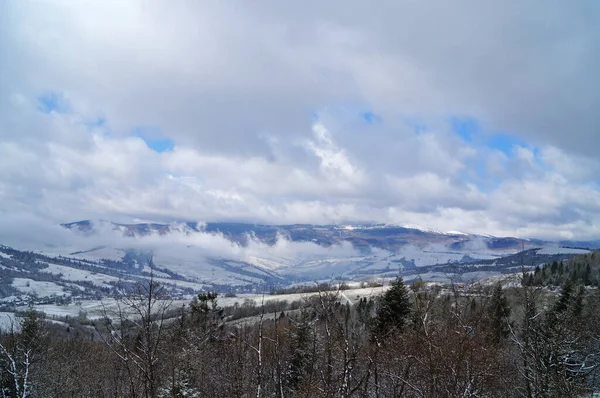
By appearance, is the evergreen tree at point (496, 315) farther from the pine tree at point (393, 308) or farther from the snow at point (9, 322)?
the snow at point (9, 322)

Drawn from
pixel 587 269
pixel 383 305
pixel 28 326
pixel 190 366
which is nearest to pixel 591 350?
pixel 383 305

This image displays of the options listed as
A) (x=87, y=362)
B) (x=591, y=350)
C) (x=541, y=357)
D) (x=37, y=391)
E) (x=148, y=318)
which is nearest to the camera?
(x=148, y=318)

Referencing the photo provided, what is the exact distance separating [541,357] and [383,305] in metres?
21.3

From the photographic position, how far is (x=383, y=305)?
115 feet

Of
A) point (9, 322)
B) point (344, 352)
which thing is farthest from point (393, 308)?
point (9, 322)

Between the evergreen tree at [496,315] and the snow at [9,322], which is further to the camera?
the evergreen tree at [496,315]

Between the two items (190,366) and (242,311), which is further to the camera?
(242,311)

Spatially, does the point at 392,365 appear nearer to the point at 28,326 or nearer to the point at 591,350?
the point at 591,350

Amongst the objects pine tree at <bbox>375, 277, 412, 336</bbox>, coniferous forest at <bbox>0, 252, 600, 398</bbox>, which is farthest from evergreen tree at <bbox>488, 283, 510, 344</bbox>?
pine tree at <bbox>375, 277, 412, 336</bbox>

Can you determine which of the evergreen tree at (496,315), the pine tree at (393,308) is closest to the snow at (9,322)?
the pine tree at (393,308)

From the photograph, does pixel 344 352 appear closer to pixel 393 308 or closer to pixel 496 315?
pixel 393 308

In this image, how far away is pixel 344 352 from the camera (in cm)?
929

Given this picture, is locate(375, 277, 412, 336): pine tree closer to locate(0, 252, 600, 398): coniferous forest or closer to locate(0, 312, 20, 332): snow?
locate(0, 252, 600, 398): coniferous forest

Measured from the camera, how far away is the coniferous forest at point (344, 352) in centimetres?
1147
